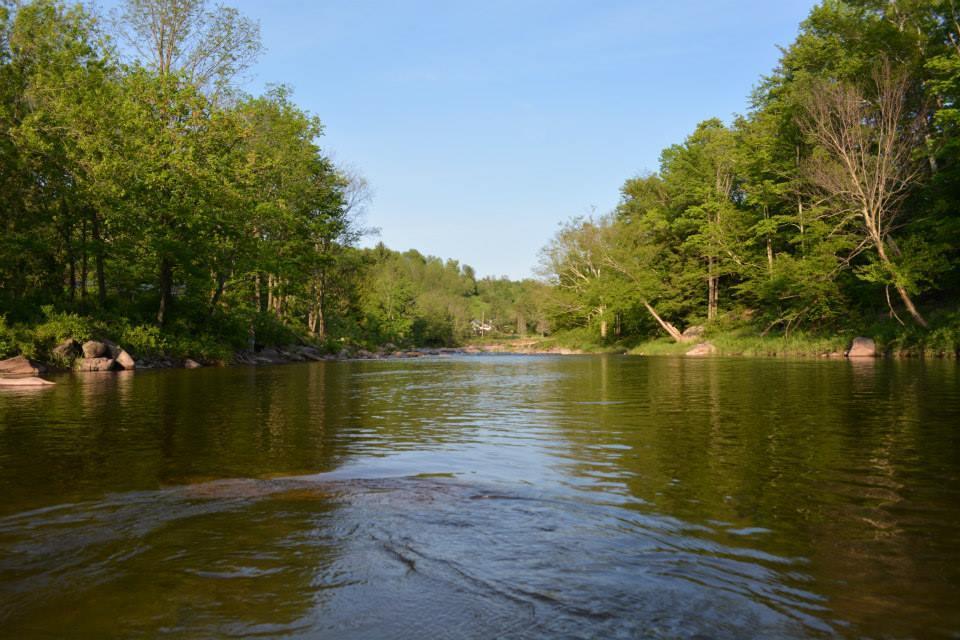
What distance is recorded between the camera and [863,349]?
108 feet

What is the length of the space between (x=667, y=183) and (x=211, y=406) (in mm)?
53736

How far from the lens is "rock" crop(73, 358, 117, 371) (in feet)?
80.8

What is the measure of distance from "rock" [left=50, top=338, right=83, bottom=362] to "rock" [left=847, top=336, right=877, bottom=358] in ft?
120

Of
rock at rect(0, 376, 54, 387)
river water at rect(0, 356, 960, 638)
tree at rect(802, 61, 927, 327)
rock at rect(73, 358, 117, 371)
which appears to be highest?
tree at rect(802, 61, 927, 327)

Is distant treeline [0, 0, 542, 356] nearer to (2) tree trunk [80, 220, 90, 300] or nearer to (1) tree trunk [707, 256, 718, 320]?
(2) tree trunk [80, 220, 90, 300]

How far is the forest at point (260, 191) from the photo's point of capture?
93.4 ft

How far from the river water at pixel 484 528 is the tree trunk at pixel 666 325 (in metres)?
44.5

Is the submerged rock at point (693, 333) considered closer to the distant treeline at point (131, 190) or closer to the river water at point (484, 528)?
the distant treeline at point (131, 190)

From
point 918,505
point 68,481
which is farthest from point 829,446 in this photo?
point 68,481

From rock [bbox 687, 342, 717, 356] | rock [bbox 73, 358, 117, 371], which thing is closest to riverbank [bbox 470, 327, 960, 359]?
rock [bbox 687, 342, 717, 356]

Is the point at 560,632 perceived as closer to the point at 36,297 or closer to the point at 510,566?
the point at 510,566

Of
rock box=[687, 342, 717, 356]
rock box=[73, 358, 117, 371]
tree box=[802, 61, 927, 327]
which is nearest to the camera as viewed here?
rock box=[73, 358, 117, 371]

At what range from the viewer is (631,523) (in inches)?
191

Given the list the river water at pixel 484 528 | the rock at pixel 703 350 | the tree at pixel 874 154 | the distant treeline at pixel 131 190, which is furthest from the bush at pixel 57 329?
the rock at pixel 703 350
